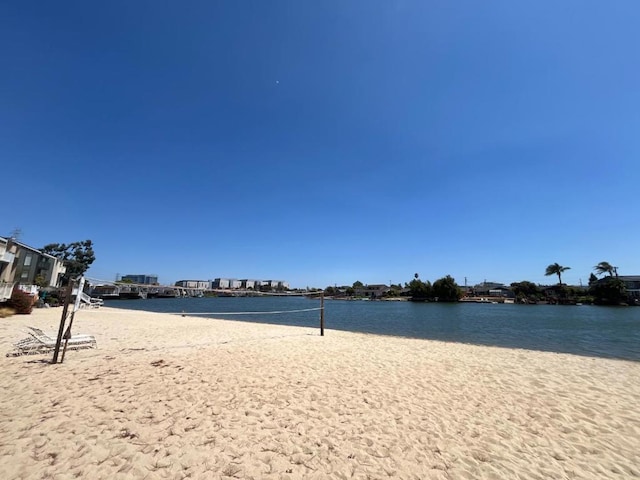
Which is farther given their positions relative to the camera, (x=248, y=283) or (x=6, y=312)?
(x=248, y=283)

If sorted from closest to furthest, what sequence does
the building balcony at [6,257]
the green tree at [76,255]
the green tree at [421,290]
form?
the building balcony at [6,257]
the green tree at [76,255]
the green tree at [421,290]

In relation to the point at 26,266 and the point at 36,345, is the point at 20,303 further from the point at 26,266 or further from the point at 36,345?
the point at 26,266

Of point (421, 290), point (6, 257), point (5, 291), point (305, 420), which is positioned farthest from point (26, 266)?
point (421, 290)

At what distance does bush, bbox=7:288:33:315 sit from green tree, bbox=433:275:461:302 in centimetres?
9417

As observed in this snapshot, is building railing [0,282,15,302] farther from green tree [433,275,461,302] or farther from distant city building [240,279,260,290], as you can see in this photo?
distant city building [240,279,260,290]

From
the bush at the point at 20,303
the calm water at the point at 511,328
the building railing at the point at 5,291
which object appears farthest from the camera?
the bush at the point at 20,303

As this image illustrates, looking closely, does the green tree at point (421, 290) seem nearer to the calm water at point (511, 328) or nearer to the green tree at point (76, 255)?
the calm water at point (511, 328)

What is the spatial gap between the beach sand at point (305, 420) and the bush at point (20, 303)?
55.7 feet

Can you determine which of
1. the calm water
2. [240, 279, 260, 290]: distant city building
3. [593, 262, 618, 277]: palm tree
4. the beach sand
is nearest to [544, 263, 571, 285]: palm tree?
[593, 262, 618, 277]: palm tree

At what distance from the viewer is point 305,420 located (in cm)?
466

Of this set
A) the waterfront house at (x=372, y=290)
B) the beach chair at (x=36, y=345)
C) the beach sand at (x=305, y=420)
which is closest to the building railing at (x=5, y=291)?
the beach chair at (x=36, y=345)

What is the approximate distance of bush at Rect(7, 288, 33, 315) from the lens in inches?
761

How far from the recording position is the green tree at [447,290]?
3602 inches

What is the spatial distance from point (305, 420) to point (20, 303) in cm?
2503
